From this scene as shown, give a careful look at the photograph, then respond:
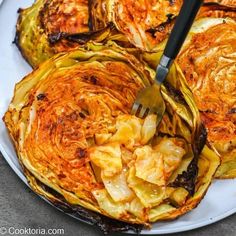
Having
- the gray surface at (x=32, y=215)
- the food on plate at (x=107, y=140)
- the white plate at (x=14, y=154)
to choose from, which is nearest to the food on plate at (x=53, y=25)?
the white plate at (x=14, y=154)

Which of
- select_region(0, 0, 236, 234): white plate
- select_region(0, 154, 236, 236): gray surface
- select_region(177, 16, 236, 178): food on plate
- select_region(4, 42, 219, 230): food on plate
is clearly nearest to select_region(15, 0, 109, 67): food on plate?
select_region(0, 0, 236, 234): white plate

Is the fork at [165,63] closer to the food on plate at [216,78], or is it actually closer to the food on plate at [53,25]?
the food on plate at [216,78]

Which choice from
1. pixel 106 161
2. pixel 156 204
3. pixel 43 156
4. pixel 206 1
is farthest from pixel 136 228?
pixel 206 1

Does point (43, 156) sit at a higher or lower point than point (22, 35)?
lower

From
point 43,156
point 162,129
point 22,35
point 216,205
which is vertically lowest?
point 216,205

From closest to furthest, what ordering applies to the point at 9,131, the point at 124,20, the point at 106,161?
the point at 106,161 < the point at 9,131 < the point at 124,20

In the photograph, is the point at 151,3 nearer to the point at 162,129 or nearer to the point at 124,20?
the point at 124,20

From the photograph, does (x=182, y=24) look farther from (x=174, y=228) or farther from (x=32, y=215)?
(x=32, y=215)
